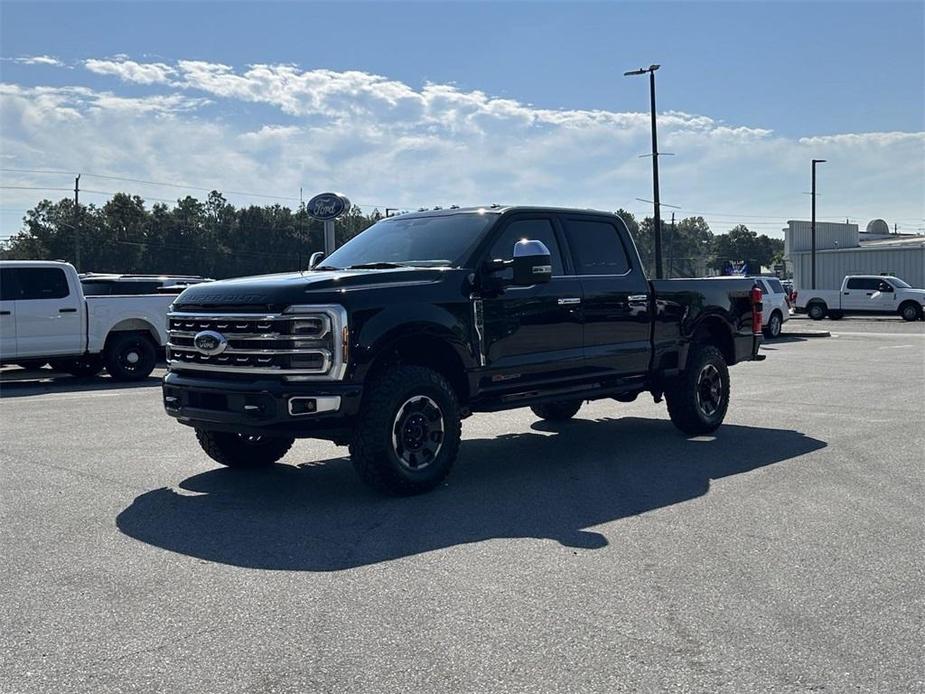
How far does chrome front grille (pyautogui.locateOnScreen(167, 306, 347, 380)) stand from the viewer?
638 centimetres

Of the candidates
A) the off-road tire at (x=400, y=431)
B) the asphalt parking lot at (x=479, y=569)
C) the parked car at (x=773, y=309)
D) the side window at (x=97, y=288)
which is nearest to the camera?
the asphalt parking lot at (x=479, y=569)

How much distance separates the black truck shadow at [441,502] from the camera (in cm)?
566

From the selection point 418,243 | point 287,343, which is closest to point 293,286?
point 287,343

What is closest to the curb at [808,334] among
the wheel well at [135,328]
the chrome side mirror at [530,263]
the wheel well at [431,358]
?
the wheel well at [135,328]

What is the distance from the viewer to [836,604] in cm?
460

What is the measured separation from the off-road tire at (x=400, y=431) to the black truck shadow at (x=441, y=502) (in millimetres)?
162

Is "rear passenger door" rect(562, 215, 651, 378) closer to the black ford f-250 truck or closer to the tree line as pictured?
the black ford f-250 truck

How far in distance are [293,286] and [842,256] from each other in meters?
61.6

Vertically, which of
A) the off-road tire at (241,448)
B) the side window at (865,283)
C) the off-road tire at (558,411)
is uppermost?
the side window at (865,283)

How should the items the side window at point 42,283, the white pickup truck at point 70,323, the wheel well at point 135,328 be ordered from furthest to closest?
the wheel well at point 135,328
the side window at point 42,283
the white pickup truck at point 70,323

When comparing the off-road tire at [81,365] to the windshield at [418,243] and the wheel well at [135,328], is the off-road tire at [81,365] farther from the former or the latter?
the windshield at [418,243]

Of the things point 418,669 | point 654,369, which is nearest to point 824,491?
point 654,369

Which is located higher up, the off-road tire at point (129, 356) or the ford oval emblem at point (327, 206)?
the ford oval emblem at point (327, 206)

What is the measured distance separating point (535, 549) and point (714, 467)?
10.1 ft
